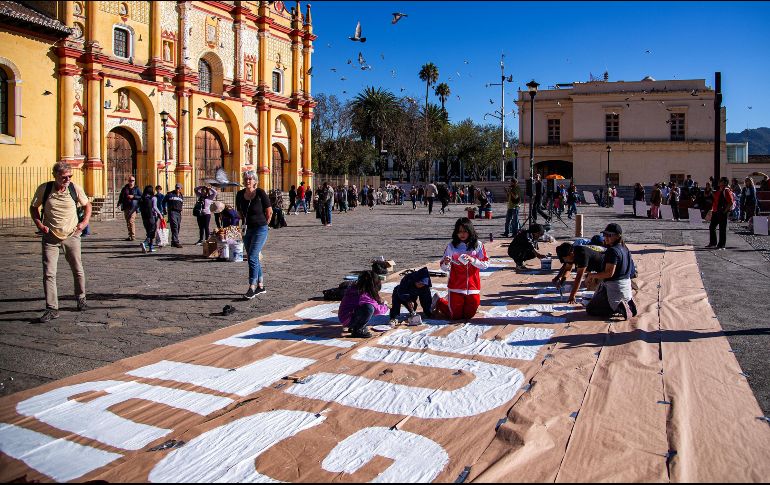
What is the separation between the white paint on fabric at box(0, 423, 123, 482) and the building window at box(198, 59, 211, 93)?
32.8 m

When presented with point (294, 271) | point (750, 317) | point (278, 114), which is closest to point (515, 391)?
point (750, 317)

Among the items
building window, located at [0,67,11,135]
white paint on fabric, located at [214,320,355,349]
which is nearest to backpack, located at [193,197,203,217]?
white paint on fabric, located at [214,320,355,349]

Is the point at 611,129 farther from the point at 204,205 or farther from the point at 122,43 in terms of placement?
the point at 204,205

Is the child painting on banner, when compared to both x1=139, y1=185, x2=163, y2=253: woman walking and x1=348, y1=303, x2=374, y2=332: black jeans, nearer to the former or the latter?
x1=348, y1=303, x2=374, y2=332: black jeans

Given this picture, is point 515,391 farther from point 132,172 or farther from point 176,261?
point 132,172

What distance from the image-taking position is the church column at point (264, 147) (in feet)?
125

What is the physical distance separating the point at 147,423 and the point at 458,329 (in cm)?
342

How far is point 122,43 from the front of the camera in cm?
2930

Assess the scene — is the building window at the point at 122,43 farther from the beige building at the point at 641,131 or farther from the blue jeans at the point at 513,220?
the beige building at the point at 641,131

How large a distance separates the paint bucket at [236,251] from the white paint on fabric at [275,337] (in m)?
5.60

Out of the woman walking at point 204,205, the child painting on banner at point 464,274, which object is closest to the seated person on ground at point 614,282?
the child painting on banner at point 464,274

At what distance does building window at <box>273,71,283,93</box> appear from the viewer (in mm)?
39875

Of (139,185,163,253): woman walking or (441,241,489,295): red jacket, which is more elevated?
(139,185,163,253): woman walking

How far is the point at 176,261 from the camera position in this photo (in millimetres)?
12266
